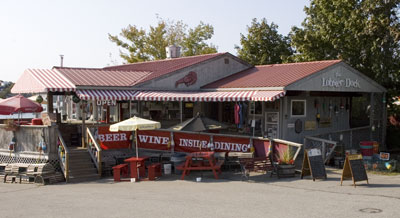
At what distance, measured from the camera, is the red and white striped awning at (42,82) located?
1816 cm

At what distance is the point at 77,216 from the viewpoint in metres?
10.0

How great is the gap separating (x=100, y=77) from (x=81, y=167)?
578 centimetres

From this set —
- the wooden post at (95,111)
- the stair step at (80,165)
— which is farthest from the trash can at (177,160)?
the wooden post at (95,111)

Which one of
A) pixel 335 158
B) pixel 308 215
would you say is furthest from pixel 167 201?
pixel 335 158

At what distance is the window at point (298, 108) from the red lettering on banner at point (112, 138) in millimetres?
7237

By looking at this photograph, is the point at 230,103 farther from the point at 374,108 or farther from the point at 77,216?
the point at 77,216

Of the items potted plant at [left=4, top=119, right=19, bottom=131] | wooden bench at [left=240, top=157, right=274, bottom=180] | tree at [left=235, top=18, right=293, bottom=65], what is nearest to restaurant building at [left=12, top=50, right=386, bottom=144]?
potted plant at [left=4, top=119, right=19, bottom=131]

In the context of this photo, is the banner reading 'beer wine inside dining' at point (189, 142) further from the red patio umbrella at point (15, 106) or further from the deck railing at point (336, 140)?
the red patio umbrella at point (15, 106)

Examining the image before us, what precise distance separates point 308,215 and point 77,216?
5.19 metres

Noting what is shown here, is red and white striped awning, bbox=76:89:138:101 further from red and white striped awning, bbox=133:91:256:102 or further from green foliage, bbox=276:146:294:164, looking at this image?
green foliage, bbox=276:146:294:164

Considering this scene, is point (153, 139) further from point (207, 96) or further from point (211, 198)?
point (211, 198)

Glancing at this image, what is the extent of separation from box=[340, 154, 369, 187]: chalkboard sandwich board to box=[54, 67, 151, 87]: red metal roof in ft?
36.3

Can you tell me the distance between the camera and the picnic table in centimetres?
1512

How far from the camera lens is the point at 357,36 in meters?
23.5
